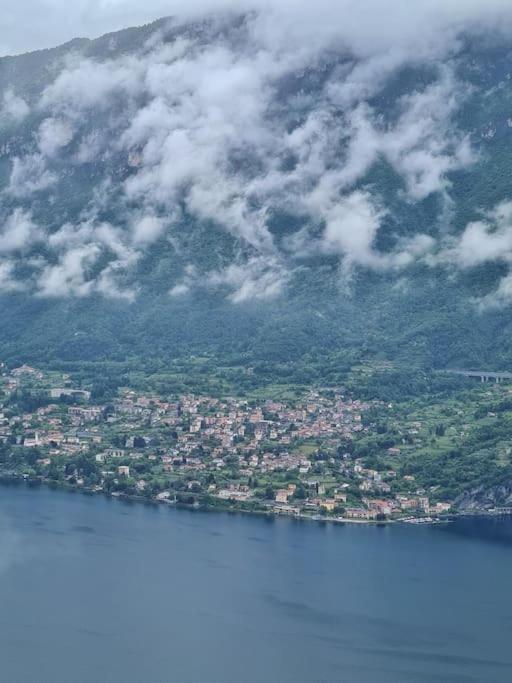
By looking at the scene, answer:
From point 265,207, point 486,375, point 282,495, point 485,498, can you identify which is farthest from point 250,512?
point 265,207

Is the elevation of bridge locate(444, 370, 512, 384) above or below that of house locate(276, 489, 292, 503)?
above

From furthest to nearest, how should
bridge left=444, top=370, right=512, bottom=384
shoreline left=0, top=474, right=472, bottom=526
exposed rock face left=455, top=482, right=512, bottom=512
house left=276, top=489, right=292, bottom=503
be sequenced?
bridge left=444, top=370, right=512, bottom=384
house left=276, top=489, right=292, bottom=503
exposed rock face left=455, top=482, right=512, bottom=512
shoreline left=0, top=474, right=472, bottom=526

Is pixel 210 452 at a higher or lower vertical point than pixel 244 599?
higher

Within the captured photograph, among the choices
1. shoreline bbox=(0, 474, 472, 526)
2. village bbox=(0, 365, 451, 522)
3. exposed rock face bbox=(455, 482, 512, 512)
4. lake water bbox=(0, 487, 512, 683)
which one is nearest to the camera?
lake water bbox=(0, 487, 512, 683)

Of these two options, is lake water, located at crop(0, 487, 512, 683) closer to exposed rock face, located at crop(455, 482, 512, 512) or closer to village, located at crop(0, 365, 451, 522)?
exposed rock face, located at crop(455, 482, 512, 512)

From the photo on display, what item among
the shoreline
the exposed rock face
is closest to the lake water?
the shoreline

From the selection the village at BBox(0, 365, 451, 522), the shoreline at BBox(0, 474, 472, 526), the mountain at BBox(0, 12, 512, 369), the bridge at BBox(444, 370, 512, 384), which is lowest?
the shoreline at BBox(0, 474, 472, 526)

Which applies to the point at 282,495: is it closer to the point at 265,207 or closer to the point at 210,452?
the point at 210,452
